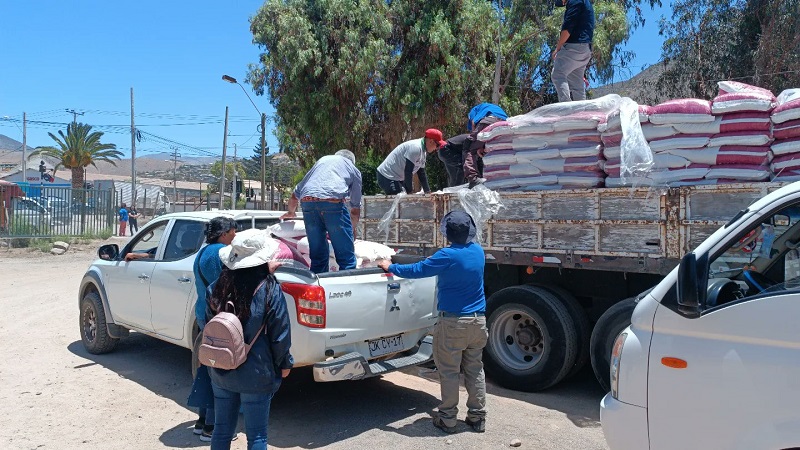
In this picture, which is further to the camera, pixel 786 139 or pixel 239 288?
pixel 786 139

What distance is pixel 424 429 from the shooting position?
5328mm

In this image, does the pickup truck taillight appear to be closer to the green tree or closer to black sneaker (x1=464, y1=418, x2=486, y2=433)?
black sneaker (x1=464, y1=418, x2=486, y2=433)

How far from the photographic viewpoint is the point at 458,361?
5250 millimetres

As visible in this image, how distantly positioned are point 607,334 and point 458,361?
133 centimetres

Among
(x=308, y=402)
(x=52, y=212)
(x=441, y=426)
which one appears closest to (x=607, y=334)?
(x=441, y=426)

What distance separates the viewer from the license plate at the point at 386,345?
541 cm

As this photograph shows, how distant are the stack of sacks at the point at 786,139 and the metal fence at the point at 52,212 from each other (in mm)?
22245

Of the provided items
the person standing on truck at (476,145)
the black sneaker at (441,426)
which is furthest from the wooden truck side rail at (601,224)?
the black sneaker at (441,426)

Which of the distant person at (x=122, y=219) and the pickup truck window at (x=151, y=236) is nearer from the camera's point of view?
the pickup truck window at (x=151, y=236)

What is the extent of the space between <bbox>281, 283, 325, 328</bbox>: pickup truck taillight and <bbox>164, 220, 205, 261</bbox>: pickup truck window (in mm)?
1951

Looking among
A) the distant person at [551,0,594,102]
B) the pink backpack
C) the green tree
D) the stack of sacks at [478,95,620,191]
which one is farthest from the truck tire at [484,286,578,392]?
the green tree

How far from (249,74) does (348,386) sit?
15.4 meters

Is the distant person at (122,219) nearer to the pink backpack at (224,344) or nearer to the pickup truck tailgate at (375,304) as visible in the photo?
the pickup truck tailgate at (375,304)

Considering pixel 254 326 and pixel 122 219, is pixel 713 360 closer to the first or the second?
pixel 254 326
